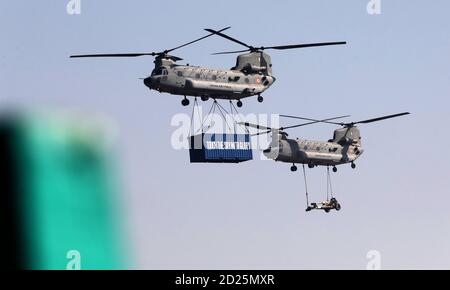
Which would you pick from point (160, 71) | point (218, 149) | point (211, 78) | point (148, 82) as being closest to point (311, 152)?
point (218, 149)

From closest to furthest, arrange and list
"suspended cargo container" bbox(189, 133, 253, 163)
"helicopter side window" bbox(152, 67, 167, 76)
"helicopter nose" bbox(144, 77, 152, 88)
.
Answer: "helicopter nose" bbox(144, 77, 152, 88) < "helicopter side window" bbox(152, 67, 167, 76) < "suspended cargo container" bbox(189, 133, 253, 163)

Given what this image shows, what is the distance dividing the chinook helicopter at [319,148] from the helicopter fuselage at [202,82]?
10.2 m

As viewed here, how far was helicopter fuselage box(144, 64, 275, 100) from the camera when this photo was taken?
308 ft

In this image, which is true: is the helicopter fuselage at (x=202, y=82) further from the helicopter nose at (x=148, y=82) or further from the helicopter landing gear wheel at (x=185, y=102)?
the helicopter landing gear wheel at (x=185, y=102)

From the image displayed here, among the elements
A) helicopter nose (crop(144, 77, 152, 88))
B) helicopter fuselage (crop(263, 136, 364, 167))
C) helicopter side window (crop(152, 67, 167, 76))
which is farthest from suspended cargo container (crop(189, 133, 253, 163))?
helicopter fuselage (crop(263, 136, 364, 167))

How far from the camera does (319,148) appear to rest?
398ft

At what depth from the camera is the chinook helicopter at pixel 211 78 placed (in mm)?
94000

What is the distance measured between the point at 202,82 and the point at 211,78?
61.7 inches

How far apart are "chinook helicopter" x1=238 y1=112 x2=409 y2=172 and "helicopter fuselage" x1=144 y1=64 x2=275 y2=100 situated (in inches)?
402

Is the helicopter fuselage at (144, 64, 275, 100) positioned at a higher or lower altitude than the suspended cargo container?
higher

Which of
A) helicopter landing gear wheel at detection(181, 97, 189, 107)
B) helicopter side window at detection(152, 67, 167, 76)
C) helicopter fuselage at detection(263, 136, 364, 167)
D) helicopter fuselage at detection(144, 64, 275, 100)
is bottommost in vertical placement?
helicopter fuselage at detection(263, 136, 364, 167)

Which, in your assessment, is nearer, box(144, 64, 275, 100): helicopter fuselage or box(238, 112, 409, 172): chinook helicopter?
box(144, 64, 275, 100): helicopter fuselage

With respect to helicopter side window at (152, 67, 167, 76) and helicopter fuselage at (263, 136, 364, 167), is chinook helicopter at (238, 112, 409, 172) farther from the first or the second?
helicopter side window at (152, 67, 167, 76)

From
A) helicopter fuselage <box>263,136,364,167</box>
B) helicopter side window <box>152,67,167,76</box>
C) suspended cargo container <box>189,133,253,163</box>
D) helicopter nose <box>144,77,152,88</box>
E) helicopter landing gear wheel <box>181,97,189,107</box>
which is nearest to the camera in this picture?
helicopter nose <box>144,77,152,88</box>
